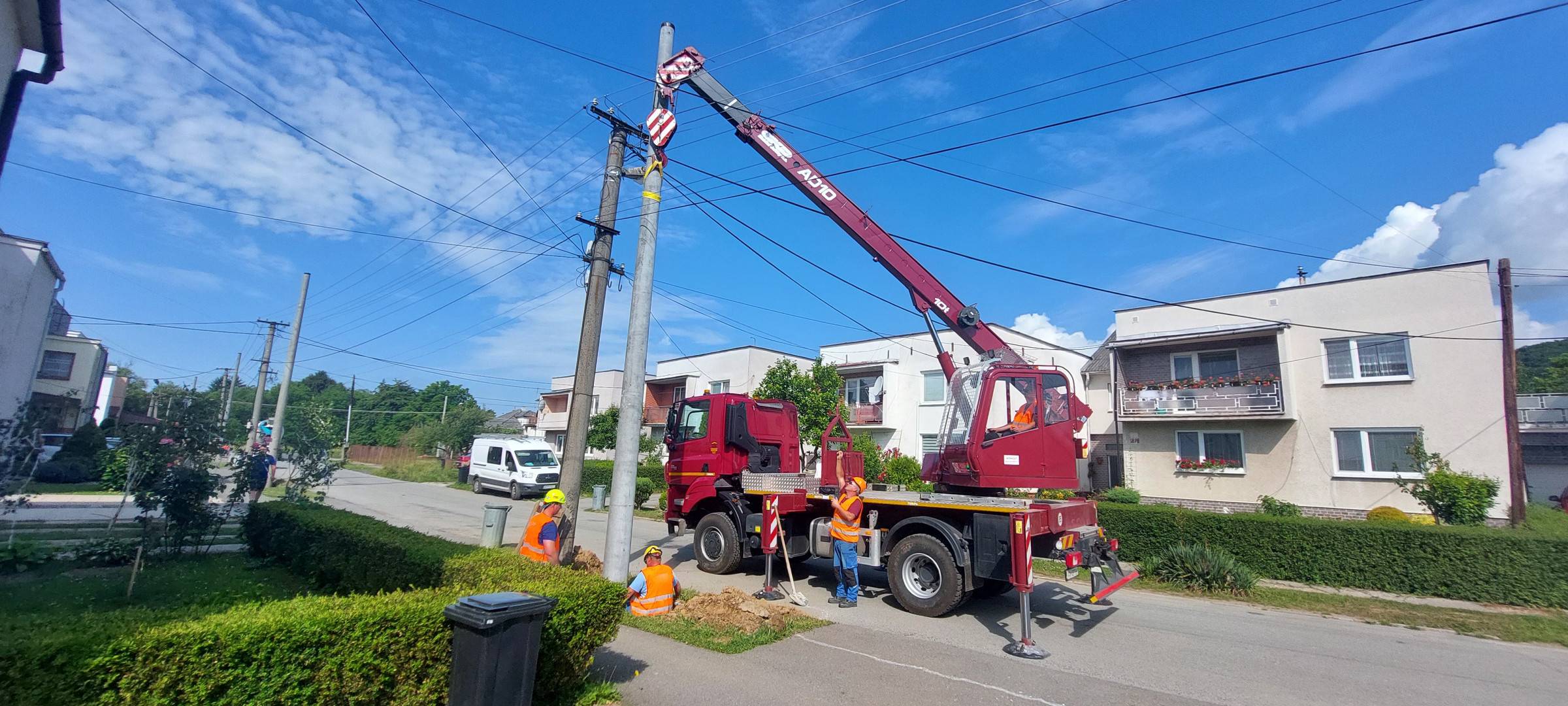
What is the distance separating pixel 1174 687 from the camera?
6137 millimetres

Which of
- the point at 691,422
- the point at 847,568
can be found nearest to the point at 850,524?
the point at 847,568

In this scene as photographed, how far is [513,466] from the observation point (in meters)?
27.6

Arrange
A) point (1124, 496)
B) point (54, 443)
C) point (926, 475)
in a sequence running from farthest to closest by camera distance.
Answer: point (54, 443)
point (1124, 496)
point (926, 475)

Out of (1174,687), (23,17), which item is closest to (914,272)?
(1174,687)

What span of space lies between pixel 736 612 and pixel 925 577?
2.58 meters

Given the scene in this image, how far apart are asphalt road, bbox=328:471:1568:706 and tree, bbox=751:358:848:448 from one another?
48.8 ft

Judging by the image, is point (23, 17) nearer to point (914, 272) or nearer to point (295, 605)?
point (295, 605)

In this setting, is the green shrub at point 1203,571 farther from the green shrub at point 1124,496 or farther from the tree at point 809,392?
the tree at point 809,392

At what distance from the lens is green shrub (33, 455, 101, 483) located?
24272 millimetres

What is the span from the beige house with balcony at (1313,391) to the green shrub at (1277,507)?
33 cm

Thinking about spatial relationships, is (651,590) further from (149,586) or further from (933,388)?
(933,388)

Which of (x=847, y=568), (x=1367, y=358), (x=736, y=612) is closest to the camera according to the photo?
(x=736, y=612)

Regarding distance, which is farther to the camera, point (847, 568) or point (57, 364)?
point (57, 364)

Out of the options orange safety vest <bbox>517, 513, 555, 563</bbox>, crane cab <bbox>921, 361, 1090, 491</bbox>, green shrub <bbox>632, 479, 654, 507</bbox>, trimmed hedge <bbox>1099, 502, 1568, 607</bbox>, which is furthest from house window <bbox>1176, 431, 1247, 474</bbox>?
orange safety vest <bbox>517, 513, 555, 563</bbox>
